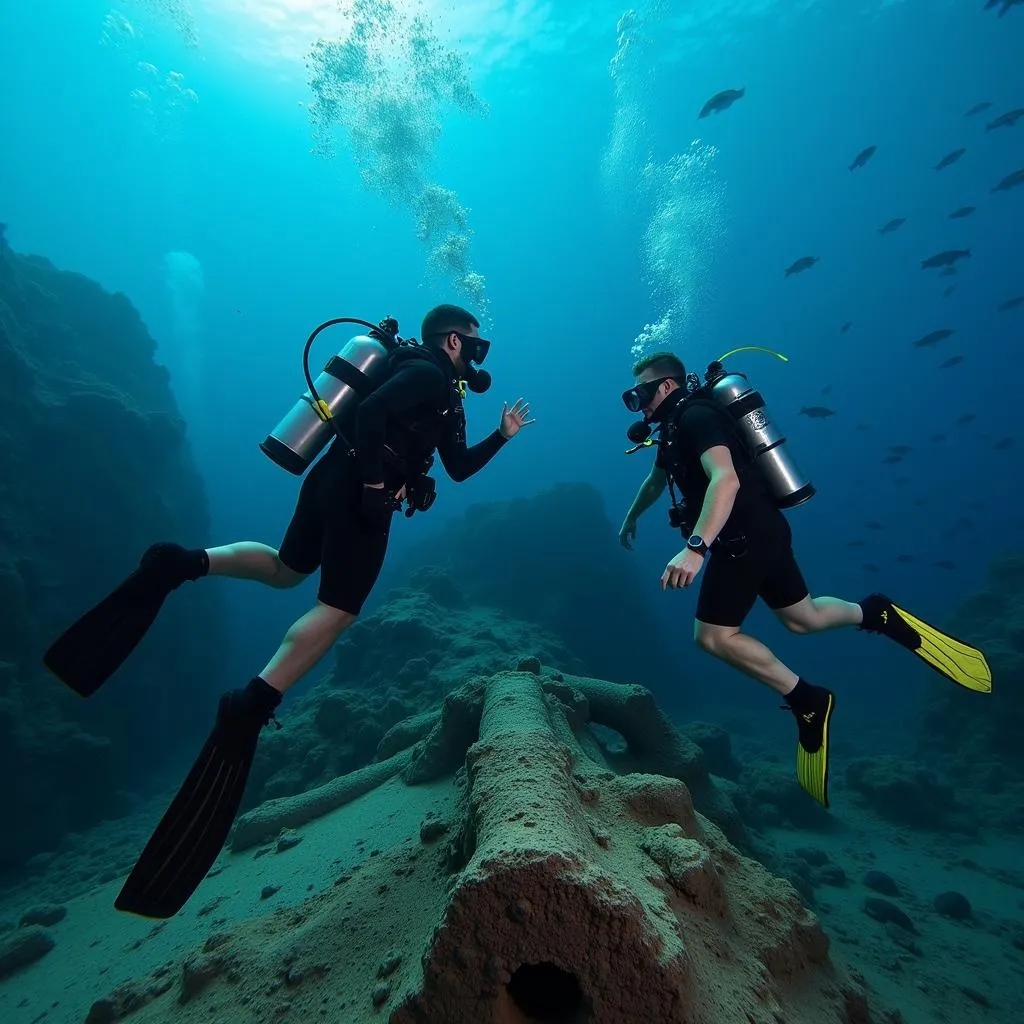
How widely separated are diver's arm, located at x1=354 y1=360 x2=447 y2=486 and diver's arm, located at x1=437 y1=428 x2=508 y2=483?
1.65 feet

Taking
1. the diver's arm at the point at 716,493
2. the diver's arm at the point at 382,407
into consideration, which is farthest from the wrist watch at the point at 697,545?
the diver's arm at the point at 382,407

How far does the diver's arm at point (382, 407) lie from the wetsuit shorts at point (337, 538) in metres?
0.23

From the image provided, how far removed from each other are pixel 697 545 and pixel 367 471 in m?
1.95

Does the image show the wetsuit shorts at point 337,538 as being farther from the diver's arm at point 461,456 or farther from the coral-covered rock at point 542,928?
the coral-covered rock at point 542,928

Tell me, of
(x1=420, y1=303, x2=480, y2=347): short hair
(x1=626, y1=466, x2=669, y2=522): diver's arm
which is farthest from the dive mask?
(x1=420, y1=303, x2=480, y2=347): short hair

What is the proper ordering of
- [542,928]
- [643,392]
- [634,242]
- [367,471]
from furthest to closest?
1. [634,242]
2. [643,392]
3. [367,471]
4. [542,928]

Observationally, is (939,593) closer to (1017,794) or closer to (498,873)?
(1017,794)

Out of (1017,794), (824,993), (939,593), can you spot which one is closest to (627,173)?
(939,593)

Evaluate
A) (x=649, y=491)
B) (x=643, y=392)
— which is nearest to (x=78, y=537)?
(x=649, y=491)

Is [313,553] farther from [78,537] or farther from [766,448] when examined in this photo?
[78,537]

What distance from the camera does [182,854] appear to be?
8.45 feet

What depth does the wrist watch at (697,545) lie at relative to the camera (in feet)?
9.25

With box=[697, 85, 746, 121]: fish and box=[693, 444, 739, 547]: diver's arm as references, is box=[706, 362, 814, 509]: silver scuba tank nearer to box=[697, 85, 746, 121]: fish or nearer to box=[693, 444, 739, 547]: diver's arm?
box=[693, 444, 739, 547]: diver's arm

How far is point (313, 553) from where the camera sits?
3506mm
